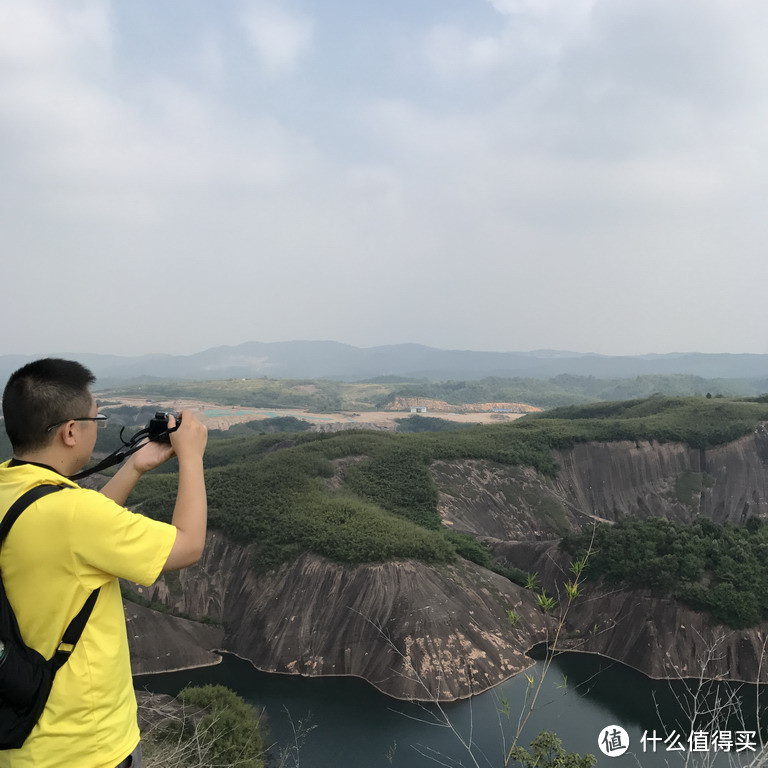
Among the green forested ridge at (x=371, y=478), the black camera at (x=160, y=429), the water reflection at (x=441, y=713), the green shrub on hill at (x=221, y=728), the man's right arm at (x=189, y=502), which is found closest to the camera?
the man's right arm at (x=189, y=502)

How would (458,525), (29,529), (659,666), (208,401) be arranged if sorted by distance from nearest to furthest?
1. (29,529)
2. (659,666)
3. (458,525)
4. (208,401)

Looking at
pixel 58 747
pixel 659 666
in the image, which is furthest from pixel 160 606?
pixel 58 747

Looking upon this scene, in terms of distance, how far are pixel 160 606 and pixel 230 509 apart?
334 inches

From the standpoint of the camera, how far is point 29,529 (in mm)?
2924

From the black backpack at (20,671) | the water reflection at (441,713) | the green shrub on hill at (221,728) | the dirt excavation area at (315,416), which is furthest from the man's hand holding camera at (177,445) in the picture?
the dirt excavation area at (315,416)

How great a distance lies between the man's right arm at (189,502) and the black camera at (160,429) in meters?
0.09

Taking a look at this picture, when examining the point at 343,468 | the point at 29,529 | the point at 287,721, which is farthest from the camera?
the point at 343,468

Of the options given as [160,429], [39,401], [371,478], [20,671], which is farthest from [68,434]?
[371,478]

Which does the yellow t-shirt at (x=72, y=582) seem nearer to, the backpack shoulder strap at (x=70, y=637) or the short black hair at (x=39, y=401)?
the backpack shoulder strap at (x=70, y=637)

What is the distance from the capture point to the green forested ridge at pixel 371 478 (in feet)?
132

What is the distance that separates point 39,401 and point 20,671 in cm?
142

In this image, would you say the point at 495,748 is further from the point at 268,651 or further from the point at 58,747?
the point at 58,747

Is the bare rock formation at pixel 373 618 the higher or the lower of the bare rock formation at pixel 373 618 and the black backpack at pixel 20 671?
the lower


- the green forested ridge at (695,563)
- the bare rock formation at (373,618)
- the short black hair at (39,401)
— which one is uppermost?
the short black hair at (39,401)
